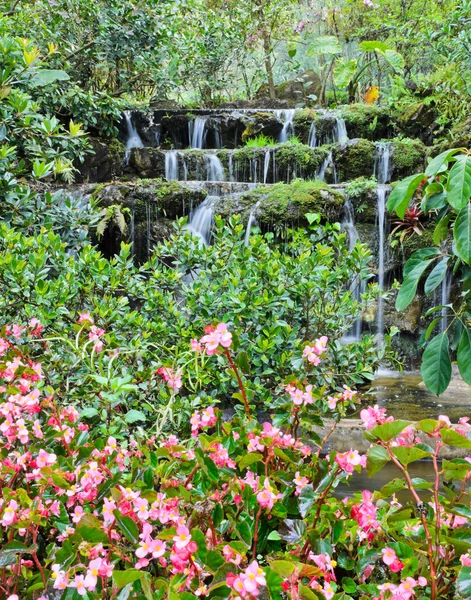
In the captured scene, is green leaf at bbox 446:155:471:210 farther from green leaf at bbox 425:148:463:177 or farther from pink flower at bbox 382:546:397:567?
pink flower at bbox 382:546:397:567

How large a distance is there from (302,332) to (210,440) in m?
2.10

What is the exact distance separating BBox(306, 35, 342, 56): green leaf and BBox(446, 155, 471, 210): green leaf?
1328cm

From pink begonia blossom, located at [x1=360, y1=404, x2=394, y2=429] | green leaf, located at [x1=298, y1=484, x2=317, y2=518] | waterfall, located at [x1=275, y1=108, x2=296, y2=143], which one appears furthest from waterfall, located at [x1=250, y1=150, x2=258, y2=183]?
green leaf, located at [x1=298, y1=484, x2=317, y2=518]

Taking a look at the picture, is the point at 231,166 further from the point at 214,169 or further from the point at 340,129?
the point at 340,129

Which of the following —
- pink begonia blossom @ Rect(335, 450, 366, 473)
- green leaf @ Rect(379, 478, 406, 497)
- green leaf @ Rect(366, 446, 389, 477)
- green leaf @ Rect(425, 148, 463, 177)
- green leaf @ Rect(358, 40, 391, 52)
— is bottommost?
green leaf @ Rect(379, 478, 406, 497)

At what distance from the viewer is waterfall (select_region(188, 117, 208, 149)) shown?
1090cm

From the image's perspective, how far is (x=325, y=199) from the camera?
6.96 metres

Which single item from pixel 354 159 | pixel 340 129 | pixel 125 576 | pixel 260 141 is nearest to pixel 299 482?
pixel 125 576

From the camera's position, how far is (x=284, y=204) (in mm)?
6719

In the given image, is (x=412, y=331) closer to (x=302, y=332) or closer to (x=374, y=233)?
(x=374, y=233)

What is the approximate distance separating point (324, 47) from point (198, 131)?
187 inches

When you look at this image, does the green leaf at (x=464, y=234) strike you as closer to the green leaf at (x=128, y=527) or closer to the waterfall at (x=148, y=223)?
the green leaf at (x=128, y=527)

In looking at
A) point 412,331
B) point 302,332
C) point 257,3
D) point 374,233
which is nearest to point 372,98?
point 257,3

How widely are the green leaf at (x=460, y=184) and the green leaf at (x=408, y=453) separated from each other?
1.97 feet
